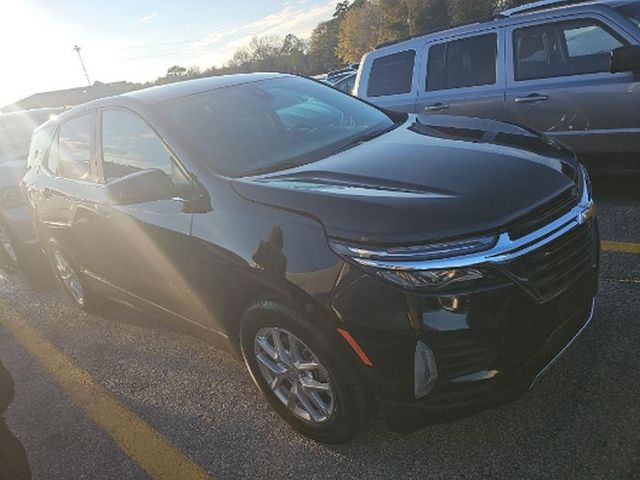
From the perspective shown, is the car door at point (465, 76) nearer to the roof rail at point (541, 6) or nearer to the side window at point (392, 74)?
the side window at point (392, 74)

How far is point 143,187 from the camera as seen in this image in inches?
104

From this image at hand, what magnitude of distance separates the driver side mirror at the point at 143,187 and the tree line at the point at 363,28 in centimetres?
3703

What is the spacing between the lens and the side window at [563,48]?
14.6ft

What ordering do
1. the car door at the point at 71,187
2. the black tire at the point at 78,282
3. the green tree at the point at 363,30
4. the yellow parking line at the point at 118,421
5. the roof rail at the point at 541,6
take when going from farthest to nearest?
the green tree at the point at 363,30, the roof rail at the point at 541,6, the black tire at the point at 78,282, the car door at the point at 71,187, the yellow parking line at the point at 118,421

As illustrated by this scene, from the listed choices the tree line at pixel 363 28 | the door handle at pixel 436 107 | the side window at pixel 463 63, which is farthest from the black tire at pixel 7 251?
the tree line at pixel 363 28

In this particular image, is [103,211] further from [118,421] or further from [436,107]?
[436,107]

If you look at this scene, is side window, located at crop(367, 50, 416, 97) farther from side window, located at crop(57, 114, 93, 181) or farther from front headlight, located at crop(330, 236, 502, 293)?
front headlight, located at crop(330, 236, 502, 293)

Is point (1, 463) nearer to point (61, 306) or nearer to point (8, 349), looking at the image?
point (8, 349)

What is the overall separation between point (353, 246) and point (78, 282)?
327cm

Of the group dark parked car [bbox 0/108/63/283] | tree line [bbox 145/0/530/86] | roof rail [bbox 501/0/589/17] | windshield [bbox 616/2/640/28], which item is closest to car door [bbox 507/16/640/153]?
windshield [bbox 616/2/640/28]

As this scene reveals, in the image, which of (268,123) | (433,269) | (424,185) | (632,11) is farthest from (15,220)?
(632,11)

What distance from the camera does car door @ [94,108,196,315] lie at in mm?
2729

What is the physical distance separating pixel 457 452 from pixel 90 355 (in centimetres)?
279

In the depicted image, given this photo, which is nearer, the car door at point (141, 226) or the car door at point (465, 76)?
the car door at point (141, 226)
